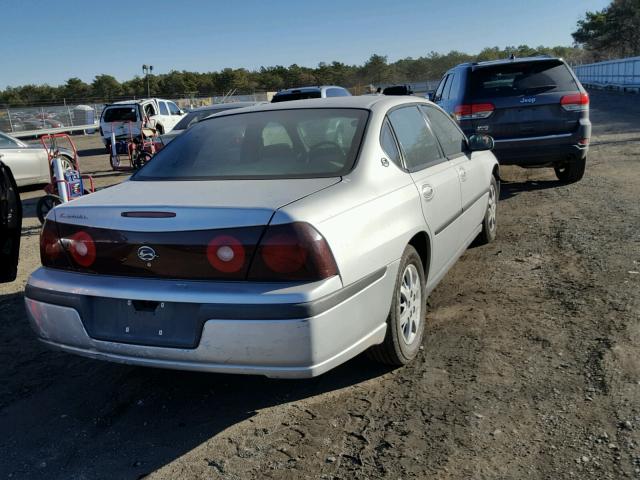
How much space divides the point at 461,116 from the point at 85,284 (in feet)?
21.3

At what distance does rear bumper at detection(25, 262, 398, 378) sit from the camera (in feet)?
8.79

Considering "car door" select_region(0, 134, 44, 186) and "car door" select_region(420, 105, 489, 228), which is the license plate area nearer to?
"car door" select_region(420, 105, 489, 228)

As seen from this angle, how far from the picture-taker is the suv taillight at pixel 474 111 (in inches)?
324

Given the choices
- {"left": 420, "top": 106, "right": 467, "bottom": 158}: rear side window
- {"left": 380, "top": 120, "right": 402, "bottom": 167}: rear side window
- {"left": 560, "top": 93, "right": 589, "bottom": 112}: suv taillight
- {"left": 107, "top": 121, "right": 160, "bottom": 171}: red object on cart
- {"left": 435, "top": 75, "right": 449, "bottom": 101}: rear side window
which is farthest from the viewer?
{"left": 107, "top": 121, "right": 160, "bottom": 171}: red object on cart

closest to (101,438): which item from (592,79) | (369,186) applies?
(369,186)

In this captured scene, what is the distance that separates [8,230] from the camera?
16.6ft

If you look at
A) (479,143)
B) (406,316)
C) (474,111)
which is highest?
(474,111)

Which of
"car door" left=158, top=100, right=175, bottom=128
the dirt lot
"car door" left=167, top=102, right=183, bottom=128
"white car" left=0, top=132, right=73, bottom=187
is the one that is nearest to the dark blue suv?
→ the dirt lot

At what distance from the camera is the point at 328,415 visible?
314 cm

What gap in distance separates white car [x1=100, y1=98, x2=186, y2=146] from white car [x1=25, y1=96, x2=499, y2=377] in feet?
51.8

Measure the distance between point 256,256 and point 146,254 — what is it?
1.88ft

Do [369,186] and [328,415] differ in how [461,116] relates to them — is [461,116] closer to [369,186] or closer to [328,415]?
[369,186]

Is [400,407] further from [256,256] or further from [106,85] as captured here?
[106,85]

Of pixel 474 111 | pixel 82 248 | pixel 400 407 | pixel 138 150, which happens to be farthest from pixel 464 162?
pixel 138 150
